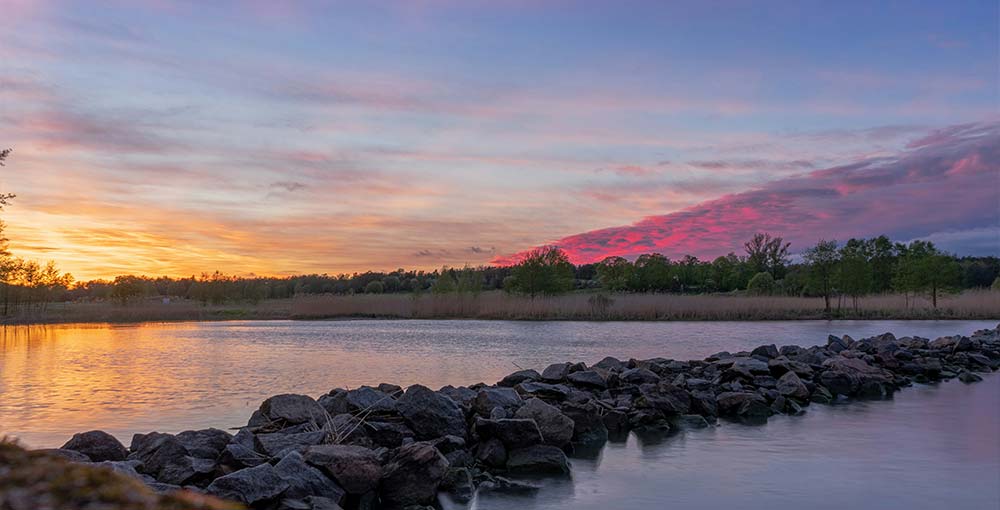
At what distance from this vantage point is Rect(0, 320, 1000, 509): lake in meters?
6.69

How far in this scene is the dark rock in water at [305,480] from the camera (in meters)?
5.73

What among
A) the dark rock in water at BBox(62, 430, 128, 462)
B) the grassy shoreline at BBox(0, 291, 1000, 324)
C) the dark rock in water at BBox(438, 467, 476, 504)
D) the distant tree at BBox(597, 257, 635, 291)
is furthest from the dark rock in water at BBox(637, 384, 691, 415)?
the distant tree at BBox(597, 257, 635, 291)

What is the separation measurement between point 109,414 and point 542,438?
6.45 m

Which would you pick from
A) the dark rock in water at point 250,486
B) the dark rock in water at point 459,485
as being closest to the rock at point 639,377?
the dark rock in water at point 459,485

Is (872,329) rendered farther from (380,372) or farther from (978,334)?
(380,372)

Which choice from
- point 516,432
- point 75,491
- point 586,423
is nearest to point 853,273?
point 586,423

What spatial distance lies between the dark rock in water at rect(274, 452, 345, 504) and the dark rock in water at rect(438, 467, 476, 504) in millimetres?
1004

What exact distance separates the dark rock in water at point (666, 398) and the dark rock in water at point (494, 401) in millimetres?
2101

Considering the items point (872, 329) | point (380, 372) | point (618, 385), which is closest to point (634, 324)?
point (872, 329)

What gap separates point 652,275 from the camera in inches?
3115

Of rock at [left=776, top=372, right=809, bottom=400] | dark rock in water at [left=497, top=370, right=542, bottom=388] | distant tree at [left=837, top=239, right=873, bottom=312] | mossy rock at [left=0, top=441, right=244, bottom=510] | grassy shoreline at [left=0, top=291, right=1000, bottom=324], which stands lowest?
rock at [left=776, top=372, right=809, bottom=400]

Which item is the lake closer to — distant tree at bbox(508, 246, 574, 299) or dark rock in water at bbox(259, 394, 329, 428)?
dark rock in water at bbox(259, 394, 329, 428)

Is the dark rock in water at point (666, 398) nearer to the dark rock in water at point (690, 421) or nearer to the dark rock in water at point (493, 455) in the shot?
the dark rock in water at point (690, 421)

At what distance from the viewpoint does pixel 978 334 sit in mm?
21312
